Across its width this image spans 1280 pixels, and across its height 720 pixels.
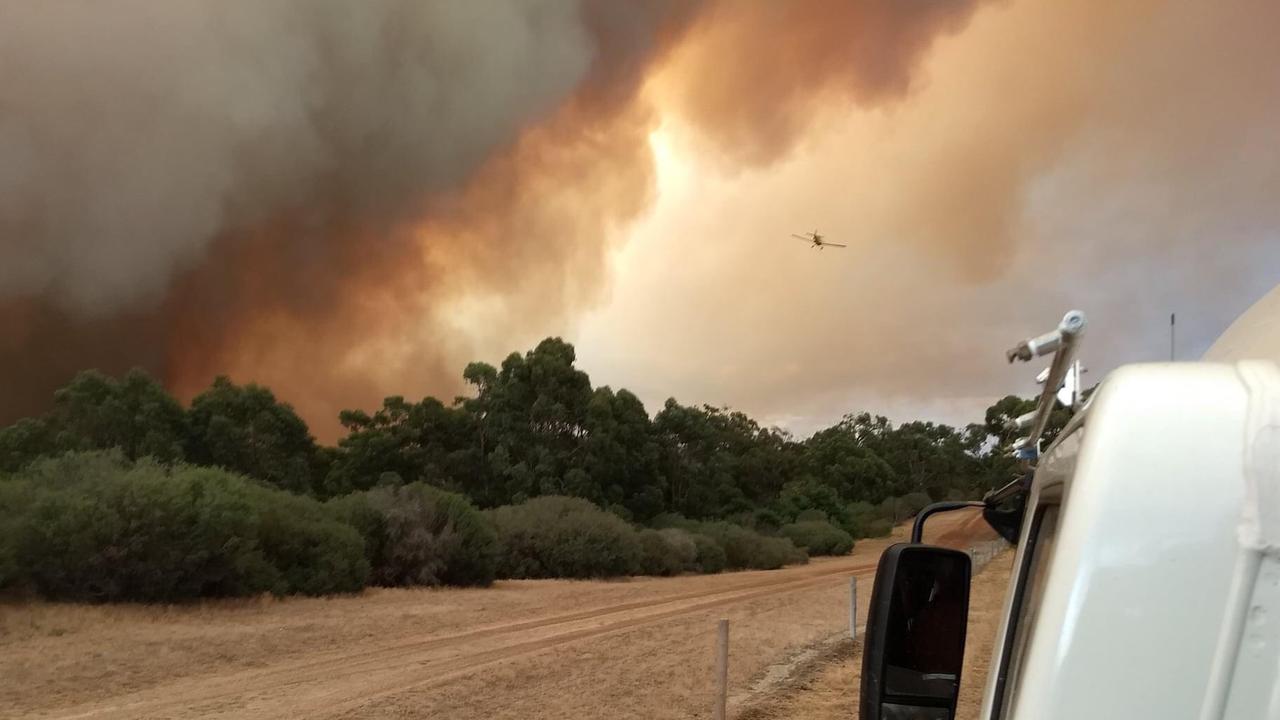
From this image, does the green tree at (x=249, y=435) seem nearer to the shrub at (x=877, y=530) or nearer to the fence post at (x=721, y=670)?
the fence post at (x=721, y=670)

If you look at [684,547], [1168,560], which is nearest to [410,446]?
[684,547]

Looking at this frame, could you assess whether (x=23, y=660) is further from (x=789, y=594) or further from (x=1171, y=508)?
(x=789, y=594)

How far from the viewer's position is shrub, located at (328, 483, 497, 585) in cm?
2639

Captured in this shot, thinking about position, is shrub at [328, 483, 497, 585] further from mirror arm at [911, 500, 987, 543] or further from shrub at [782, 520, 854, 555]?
shrub at [782, 520, 854, 555]

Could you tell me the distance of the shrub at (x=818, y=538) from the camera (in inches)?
2157

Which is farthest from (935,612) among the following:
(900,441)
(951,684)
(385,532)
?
(900,441)

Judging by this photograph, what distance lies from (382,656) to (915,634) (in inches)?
585

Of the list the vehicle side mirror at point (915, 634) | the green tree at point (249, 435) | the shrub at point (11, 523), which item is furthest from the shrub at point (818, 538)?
the vehicle side mirror at point (915, 634)

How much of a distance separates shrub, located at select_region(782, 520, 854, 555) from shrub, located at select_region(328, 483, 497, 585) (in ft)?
90.5

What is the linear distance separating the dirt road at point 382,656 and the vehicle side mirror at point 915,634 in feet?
25.6

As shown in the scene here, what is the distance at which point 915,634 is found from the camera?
2.34m

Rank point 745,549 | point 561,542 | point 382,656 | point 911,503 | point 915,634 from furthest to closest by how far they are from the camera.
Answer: point 911,503 < point 745,549 < point 561,542 < point 382,656 < point 915,634

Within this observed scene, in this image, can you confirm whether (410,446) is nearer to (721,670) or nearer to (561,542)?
(561,542)

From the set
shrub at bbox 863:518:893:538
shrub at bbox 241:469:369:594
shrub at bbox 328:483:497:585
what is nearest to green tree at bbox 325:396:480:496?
shrub at bbox 328:483:497:585
